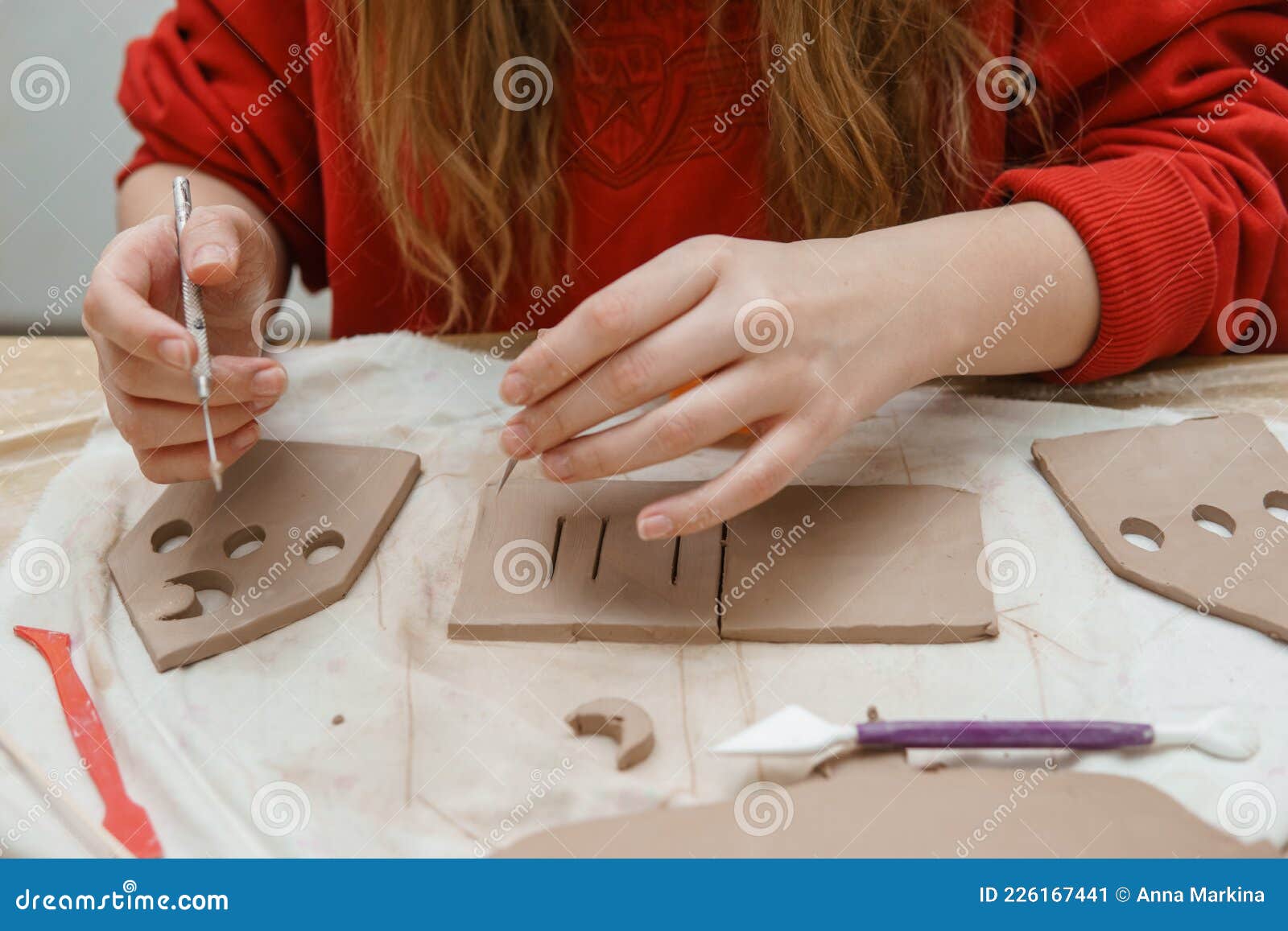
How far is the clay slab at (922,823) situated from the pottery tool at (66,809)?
26 centimetres

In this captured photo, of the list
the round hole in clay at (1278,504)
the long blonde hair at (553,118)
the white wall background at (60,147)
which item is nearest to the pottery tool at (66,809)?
the long blonde hair at (553,118)

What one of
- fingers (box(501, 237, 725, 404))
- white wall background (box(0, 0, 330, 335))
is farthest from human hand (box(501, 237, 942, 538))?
white wall background (box(0, 0, 330, 335))

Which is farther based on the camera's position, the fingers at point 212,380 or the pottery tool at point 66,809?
the fingers at point 212,380

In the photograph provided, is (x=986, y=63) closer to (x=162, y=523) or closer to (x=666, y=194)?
(x=666, y=194)

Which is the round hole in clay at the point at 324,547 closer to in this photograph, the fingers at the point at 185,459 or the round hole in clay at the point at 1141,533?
the fingers at the point at 185,459

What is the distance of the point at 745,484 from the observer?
795 mm

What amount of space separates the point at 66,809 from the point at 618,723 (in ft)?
1.26

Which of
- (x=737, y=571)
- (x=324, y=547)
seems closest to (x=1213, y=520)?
(x=737, y=571)

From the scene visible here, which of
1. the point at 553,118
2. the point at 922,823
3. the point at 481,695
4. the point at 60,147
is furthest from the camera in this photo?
the point at 60,147

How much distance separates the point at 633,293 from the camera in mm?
782

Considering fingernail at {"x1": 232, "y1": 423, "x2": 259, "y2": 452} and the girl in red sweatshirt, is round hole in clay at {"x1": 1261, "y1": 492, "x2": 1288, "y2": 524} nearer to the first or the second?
the girl in red sweatshirt

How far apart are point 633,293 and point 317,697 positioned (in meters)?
0.39

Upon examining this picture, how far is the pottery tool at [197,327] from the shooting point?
0.80 metres

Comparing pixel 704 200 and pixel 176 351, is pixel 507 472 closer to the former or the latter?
pixel 176 351
